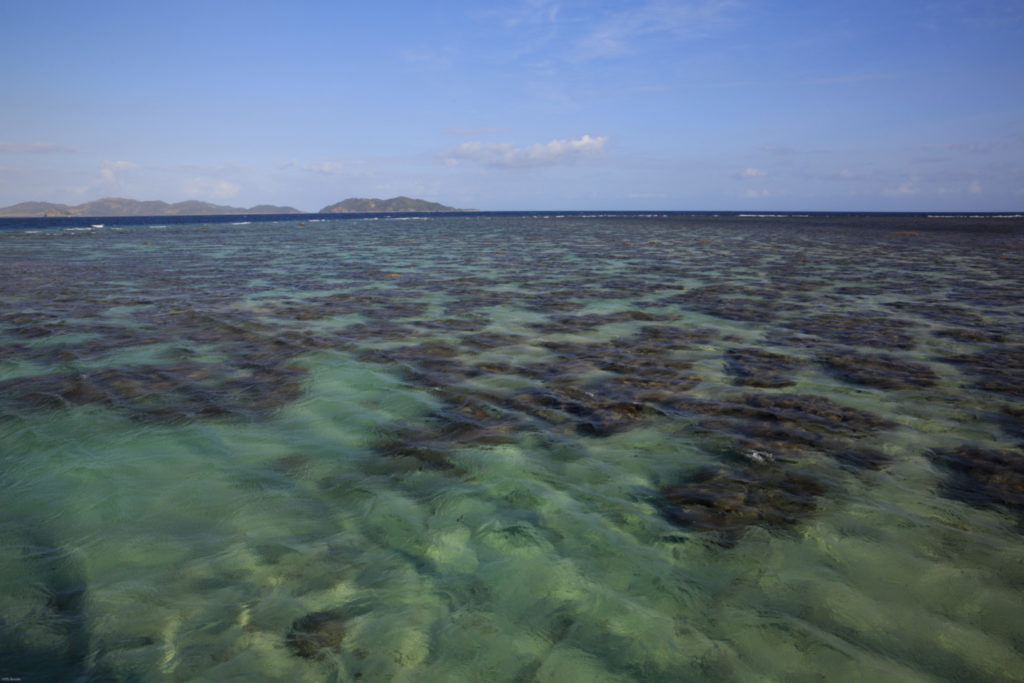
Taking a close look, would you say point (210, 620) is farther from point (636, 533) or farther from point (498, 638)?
point (636, 533)

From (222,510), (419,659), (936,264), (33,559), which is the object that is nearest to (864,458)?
(419,659)

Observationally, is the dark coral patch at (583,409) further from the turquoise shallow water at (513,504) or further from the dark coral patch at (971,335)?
the dark coral patch at (971,335)

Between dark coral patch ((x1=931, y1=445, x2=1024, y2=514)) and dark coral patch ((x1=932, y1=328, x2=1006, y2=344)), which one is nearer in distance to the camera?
dark coral patch ((x1=931, y1=445, x2=1024, y2=514))

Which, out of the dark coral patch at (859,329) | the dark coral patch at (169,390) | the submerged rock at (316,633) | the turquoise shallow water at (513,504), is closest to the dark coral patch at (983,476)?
the turquoise shallow water at (513,504)

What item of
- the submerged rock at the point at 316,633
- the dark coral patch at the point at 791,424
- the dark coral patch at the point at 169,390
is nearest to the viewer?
the submerged rock at the point at 316,633

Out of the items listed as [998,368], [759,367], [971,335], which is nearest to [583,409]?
[759,367]

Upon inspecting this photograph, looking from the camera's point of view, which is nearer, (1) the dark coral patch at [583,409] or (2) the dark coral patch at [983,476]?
(2) the dark coral patch at [983,476]

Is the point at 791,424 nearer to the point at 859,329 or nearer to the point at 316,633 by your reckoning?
the point at 316,633

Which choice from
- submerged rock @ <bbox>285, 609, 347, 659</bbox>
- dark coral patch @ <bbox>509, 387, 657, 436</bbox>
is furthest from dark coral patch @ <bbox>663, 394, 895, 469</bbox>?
submerged rock @ <bbox>285, 609, 347, 659</bbox>

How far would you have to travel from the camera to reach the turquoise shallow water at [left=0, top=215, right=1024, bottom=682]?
10.9 feet

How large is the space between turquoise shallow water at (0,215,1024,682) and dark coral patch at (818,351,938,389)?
7cm

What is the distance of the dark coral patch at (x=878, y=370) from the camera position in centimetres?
796

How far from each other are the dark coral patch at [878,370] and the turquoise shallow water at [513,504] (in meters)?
0.07

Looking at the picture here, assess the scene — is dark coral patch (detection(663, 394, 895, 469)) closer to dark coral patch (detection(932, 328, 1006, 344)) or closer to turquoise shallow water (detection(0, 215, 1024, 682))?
turquoise shallow water (detection(0, 215, 1024, 682))
